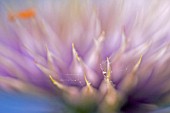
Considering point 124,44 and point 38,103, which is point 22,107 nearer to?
point 38,103

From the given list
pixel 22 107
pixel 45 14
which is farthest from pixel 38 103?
pixel 45 14

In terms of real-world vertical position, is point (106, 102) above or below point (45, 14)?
below

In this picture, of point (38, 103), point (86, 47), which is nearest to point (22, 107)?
point (38, 103)

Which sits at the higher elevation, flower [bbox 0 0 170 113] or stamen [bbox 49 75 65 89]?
flower [bbox 0 0 170 113]

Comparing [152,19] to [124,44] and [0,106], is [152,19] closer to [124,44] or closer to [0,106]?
[124,44]

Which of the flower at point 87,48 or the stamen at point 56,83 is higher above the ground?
the flower at point 87,48
